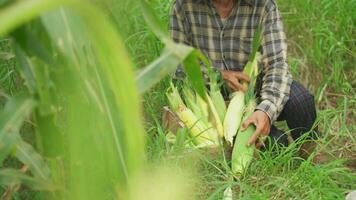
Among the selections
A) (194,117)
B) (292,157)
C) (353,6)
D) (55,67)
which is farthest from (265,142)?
(55,67)

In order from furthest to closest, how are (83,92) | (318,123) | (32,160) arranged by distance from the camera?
(318,123)
(32,160)
(83,92)

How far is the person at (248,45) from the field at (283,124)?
145 millimetres

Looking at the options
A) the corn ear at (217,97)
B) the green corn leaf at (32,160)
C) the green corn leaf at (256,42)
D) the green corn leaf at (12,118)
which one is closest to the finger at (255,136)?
the corn ear at (217,97)

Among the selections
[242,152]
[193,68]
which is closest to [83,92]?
[193,68]

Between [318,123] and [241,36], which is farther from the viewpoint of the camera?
[318,123]

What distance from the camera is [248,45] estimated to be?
7.98 ft

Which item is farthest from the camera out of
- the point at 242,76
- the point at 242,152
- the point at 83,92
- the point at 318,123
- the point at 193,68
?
the point at 318,123

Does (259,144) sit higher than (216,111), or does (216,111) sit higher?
(216,111)

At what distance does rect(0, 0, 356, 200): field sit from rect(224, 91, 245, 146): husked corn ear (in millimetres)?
107

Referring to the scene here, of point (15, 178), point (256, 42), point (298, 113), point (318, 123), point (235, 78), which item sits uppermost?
point (15, 178)

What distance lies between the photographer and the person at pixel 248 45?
90.8 inches

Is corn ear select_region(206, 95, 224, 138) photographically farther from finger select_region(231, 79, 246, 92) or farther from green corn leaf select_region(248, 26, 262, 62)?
green corn leaf select_region(248, 26, 262, 62)

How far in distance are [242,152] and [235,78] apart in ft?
1.24

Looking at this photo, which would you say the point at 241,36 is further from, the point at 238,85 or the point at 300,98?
the point at 300,98
